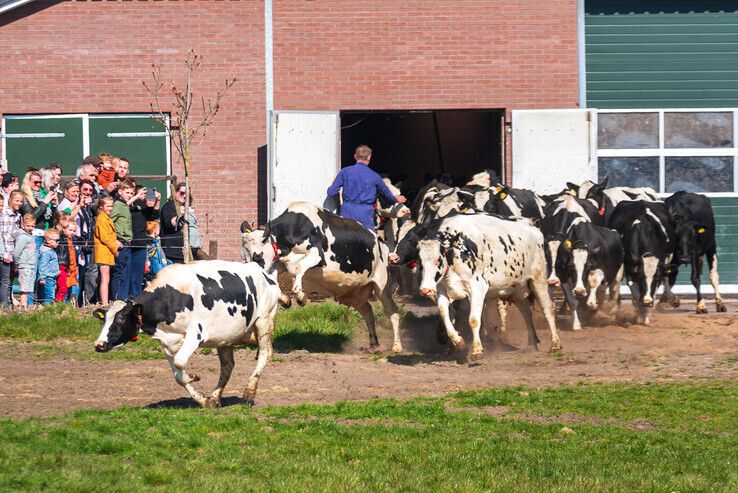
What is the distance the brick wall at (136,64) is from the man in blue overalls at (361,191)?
4.87 m

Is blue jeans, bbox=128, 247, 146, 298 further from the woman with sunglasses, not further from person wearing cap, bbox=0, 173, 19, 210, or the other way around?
person wearing cap, bbox=0, 173, 19, 210

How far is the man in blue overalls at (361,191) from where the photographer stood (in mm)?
20016

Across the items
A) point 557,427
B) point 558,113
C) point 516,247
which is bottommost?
point 557,427

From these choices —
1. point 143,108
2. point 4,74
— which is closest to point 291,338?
point 143,108

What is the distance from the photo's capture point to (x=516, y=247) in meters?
18.0

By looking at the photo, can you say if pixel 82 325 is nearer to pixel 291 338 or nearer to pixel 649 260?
pixel 291 338

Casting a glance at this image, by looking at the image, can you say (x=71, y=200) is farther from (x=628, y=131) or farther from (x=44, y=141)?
(x=628, y=131)

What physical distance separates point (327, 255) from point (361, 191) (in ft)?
7.65

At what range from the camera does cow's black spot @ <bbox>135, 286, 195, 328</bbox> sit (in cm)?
1262

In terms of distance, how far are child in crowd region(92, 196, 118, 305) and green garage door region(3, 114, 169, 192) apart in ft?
17.6

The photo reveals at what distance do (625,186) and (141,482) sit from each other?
17688mm

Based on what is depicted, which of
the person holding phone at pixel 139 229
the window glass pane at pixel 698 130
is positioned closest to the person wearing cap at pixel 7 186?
the person holding phone at pixel 139 229

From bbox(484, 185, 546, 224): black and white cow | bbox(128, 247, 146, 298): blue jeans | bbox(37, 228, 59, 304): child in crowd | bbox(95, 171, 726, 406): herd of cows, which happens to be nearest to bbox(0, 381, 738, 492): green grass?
bbox(95, 171, 726, 406): herd of cows

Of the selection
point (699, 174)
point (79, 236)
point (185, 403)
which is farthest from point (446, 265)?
point (699, 174)
